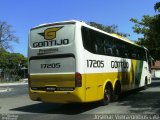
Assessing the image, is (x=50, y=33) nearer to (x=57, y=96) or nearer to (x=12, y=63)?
(x=57, y=96)

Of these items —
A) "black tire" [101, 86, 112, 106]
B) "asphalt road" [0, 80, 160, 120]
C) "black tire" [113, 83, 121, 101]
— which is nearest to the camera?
"asphalt road" [0, 80, 160, 120]

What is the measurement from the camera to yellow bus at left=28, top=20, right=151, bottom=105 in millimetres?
14570

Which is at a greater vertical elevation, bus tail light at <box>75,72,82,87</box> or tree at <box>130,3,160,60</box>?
tree at <box>130,3,160,60</box>

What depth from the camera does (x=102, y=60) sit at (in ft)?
54.5

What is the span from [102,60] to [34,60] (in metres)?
2.93

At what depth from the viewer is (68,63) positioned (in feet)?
48.2

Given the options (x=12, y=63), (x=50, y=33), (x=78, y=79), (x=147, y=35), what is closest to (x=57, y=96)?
(x=78, y=79)

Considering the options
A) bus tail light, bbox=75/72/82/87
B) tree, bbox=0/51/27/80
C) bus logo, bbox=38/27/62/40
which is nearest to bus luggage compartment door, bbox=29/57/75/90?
bus tail light, bbox=75/72/82/87

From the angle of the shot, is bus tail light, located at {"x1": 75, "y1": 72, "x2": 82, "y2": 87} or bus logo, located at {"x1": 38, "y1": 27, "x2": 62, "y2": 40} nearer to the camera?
bus tail light, located at {"x1": 75, "y1": 72, "x2": 82, "y2": 87}

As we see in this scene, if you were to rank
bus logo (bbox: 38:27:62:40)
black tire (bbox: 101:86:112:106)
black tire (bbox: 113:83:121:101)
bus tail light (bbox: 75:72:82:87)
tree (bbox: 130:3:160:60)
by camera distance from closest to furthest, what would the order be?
bus tail light (bbox: 75:72:82:87) → bus logo (bbox: 38:27:62:40) → black tire (bbox: 101:86:112:106) → black tire (bbox: 113:83:121:101) → tree (bbox: 130:3:160:60)

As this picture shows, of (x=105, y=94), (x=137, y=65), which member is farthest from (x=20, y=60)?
(x=105, y=94)

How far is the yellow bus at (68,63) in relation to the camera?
47.8 feet

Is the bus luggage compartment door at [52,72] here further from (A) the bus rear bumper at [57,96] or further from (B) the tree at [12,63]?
(B) the tree at [12,63]

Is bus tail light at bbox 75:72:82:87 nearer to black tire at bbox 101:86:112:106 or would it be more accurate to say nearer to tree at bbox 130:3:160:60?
black tire at bbox 101:86:112:106
